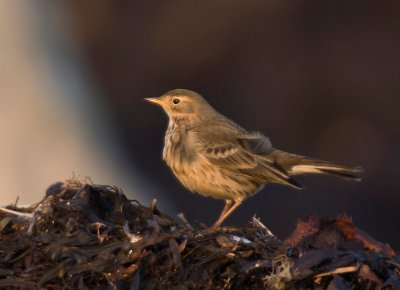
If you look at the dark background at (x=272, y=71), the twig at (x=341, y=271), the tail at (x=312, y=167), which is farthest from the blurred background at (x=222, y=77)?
the twig at (x=341, y=271)

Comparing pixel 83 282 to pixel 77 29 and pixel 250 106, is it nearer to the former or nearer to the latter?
pixel 250 106

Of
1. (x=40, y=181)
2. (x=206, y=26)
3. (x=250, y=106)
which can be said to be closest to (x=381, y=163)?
(x=250, y=106)

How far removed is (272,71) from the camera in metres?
18.6

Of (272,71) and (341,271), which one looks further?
(272,71)

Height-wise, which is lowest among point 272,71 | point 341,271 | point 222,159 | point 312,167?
point 272,71

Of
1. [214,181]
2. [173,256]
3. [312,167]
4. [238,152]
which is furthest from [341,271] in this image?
[238,152]

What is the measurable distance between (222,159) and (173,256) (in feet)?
12.5

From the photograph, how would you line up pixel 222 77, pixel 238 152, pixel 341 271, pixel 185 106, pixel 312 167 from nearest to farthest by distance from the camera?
1. pixel 341 271
2. pixel 312 167
3. pixel 238 152
4. pixel 185 106
5. pixel 222 77

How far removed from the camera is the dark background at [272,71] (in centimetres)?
1797

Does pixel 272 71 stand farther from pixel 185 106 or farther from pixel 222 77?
pixel 185 106

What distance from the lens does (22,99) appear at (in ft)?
54.8

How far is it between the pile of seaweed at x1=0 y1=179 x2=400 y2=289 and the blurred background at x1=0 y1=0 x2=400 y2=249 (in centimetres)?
1057

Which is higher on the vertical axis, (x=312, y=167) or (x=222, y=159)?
(x=222, y=159)

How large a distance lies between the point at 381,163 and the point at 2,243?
40.4 feet
